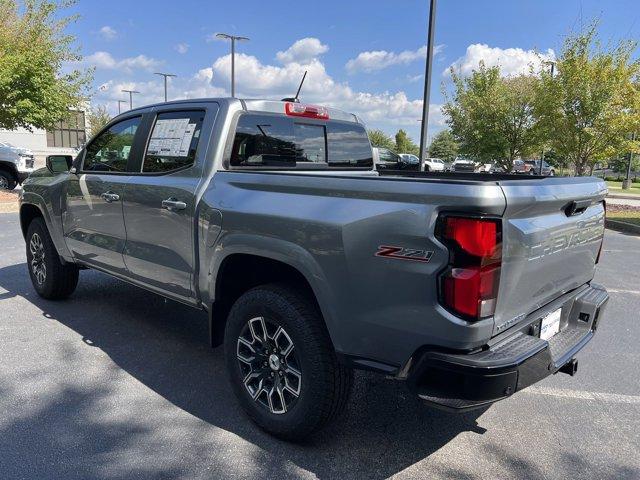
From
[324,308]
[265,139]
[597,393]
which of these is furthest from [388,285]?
[597,393]

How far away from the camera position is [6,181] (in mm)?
16906

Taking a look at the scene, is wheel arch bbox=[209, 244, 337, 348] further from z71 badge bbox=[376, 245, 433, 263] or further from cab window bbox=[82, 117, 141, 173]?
cab window bbox=[82, 117, 141, 173]

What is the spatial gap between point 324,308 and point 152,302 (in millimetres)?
3410

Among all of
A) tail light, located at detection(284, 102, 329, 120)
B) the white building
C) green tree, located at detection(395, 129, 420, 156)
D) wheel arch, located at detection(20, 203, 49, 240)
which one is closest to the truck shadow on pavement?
wheel arch, located at detection(20, 203, 49, 240)

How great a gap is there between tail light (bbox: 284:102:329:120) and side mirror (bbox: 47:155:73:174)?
7.70ft

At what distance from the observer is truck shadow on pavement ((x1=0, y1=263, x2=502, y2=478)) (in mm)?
2641

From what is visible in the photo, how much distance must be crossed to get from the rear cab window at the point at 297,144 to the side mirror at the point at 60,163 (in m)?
2.27

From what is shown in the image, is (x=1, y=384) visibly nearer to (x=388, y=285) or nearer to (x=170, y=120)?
(x=170, y=120)

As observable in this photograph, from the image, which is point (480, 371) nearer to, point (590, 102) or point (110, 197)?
point (110, 197)

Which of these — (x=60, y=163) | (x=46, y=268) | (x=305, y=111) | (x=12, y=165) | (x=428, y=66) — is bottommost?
(x=46, y=268)

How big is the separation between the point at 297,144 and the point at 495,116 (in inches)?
640

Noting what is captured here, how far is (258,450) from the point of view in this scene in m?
2.77

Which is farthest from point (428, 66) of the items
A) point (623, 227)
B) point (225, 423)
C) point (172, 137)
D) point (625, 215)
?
point (225, 423)

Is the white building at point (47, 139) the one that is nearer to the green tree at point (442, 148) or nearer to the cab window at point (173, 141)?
the cab window at point (173, 141)
